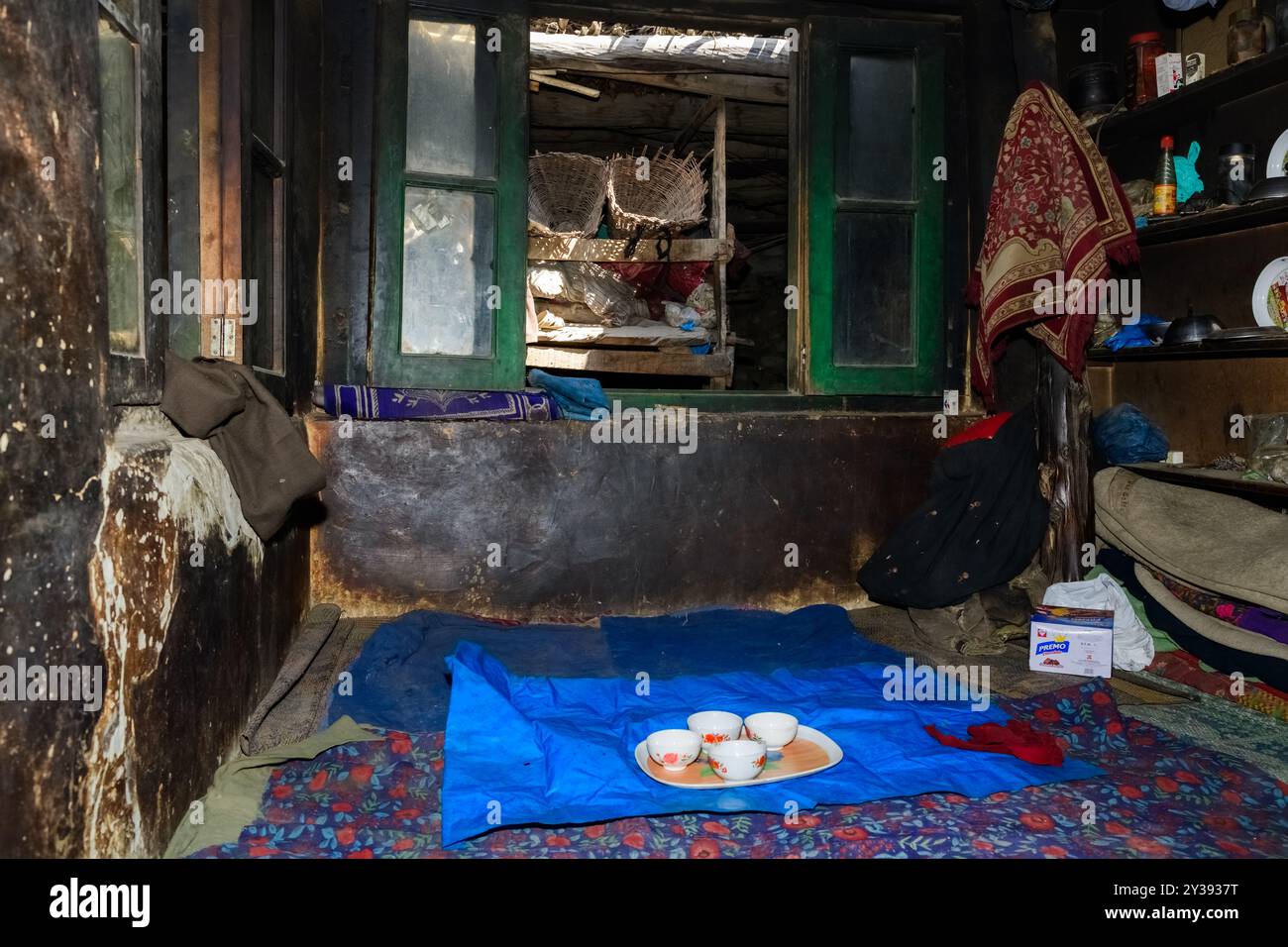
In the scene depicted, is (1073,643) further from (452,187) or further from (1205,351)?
(452,187)

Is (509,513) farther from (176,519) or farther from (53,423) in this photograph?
(53,423)

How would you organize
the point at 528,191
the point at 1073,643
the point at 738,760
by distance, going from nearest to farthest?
the point at 738,760 < the point at 1073,643 < the point at 528,191

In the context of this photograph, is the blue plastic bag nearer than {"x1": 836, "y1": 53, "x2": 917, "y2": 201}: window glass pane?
Yes

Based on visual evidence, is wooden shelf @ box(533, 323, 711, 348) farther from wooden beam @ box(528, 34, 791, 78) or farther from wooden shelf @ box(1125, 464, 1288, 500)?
wooden shelf @ box(1125, 464, 1288, 500)

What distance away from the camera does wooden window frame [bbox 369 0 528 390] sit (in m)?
3.93

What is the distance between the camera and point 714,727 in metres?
2.43

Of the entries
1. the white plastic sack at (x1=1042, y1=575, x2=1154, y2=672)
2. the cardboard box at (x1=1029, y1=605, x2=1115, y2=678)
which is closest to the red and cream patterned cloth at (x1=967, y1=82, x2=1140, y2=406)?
the white plastic sack at (x1=1042, y1=575, x2=1154, y2=672)

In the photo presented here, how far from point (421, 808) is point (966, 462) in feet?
8.46

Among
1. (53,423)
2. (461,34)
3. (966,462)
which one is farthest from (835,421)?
(53,423)

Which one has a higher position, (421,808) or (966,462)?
(966,462)

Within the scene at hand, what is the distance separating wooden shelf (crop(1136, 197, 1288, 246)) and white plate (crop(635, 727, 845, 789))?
2.50m

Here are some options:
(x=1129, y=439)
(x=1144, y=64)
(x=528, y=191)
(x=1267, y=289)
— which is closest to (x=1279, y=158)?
(x=1267, y=289)

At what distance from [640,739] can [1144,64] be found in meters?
3.55

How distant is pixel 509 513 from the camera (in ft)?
13.1
